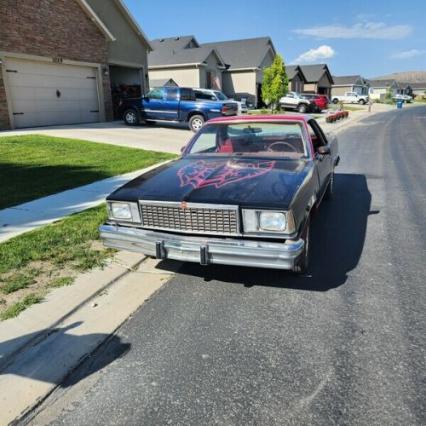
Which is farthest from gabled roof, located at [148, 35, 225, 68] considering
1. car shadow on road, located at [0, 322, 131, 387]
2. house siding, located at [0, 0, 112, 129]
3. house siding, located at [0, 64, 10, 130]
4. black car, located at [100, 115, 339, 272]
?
car shadow on road, located at [0, 322, 131, 387]

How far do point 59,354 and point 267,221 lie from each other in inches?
74.0

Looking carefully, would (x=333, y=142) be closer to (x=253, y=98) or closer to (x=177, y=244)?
(x=177, y=244)

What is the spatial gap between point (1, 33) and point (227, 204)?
1394 cm

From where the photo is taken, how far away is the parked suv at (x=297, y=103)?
3484cm

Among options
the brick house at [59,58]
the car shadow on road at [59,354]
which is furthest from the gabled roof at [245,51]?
the car shadow on road at [59,354]

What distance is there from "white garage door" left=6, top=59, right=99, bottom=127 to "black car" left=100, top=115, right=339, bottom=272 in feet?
41.1

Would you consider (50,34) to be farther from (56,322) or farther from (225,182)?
(56,322)

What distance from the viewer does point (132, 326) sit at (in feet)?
10.7

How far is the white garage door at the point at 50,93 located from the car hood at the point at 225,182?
12498 millimetres

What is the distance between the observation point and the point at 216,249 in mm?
3418

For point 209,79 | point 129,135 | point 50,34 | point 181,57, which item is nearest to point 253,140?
point 129,135

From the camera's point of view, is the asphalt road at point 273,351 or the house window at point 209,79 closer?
the asphalt road at point 273,351

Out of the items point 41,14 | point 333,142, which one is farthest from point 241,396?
point 41,14

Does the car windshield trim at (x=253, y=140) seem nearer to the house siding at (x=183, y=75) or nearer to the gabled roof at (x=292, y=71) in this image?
the house siding at (x=183, y=75)
